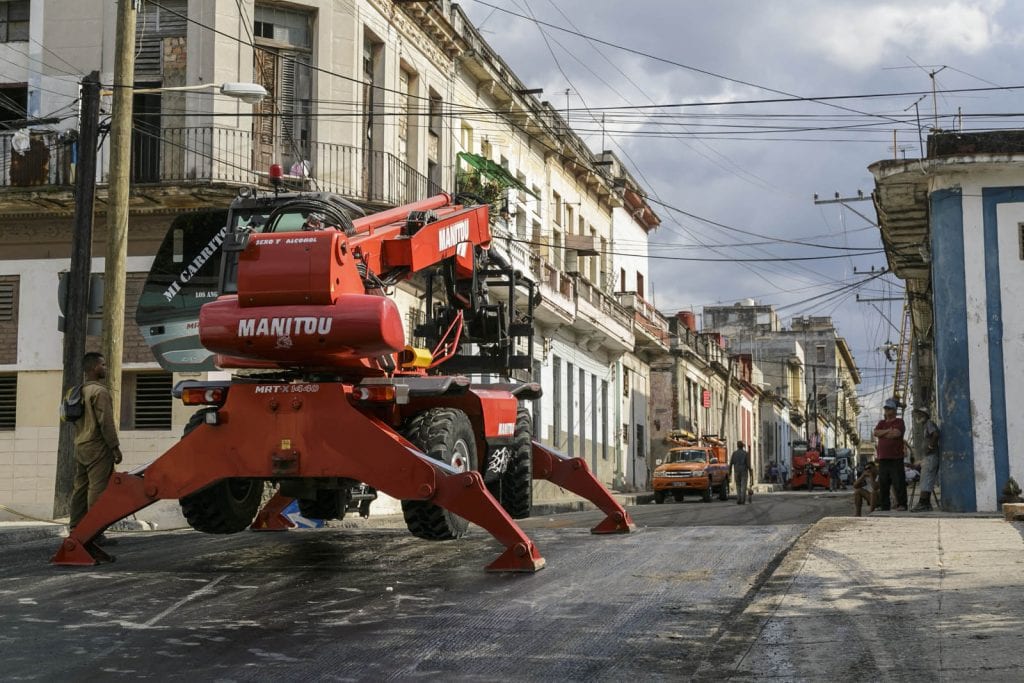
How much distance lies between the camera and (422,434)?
972cm

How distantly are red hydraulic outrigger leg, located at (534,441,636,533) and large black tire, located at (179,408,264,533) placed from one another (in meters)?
2.89

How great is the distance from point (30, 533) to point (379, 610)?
7.43 m

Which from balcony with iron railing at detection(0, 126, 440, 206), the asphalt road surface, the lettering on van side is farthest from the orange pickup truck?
the asphalt road surface

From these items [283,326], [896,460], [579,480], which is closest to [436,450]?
[283,326]

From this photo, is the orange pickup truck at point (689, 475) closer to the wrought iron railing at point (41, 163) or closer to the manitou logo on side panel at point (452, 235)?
the wrought iron railing at point (41, 163)

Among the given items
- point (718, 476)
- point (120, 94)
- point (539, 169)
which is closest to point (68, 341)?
point (120, 94)

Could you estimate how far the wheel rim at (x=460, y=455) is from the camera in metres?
10.00

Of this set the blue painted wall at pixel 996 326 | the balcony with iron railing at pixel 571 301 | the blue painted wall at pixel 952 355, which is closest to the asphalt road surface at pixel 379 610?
the blue painted wall at pixel 952 355

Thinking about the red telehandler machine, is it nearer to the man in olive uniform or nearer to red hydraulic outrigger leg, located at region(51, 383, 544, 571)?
red hydraulic outrigger leg, located at region(51, 383, 544, 571)

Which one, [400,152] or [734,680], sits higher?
[400,152]

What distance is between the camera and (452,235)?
1124 cm

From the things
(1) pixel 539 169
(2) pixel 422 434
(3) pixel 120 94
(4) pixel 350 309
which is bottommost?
(2) pixel 422 434

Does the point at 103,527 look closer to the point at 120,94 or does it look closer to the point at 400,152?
the point at 120,94

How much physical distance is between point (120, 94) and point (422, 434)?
9.14m
